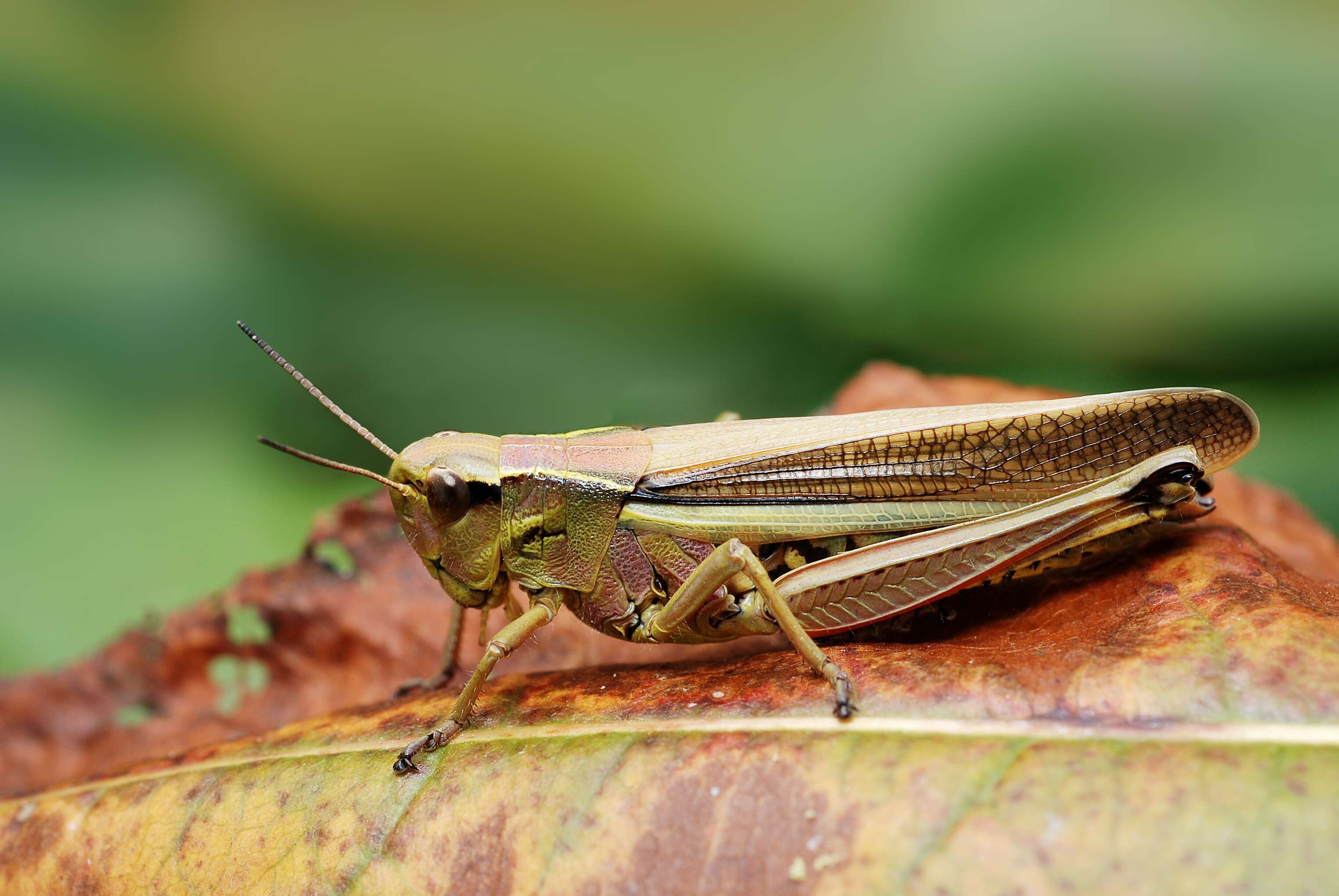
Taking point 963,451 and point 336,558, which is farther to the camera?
point 336,558

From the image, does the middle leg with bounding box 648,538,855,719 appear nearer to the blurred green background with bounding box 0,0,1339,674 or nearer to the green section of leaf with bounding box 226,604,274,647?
the blurred green background with bounding box 0,0,1339,674

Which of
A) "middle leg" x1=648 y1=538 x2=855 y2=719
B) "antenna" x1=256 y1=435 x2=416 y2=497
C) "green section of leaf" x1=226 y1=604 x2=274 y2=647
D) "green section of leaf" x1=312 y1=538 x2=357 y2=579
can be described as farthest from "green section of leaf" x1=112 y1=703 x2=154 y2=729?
"middle leg" x1=648 y1=538 x2=855 y2=719

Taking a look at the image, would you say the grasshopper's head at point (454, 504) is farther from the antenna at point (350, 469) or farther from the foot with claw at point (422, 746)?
the foot with claw at point (422, 746)

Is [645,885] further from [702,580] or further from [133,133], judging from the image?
[133,133]

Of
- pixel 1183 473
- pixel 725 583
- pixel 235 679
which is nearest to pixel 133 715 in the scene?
pixel 235 679

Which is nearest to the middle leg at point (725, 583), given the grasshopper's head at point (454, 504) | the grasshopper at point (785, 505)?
the grasshopper at point (785, 505)

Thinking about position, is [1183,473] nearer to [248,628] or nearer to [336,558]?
[336,558]
